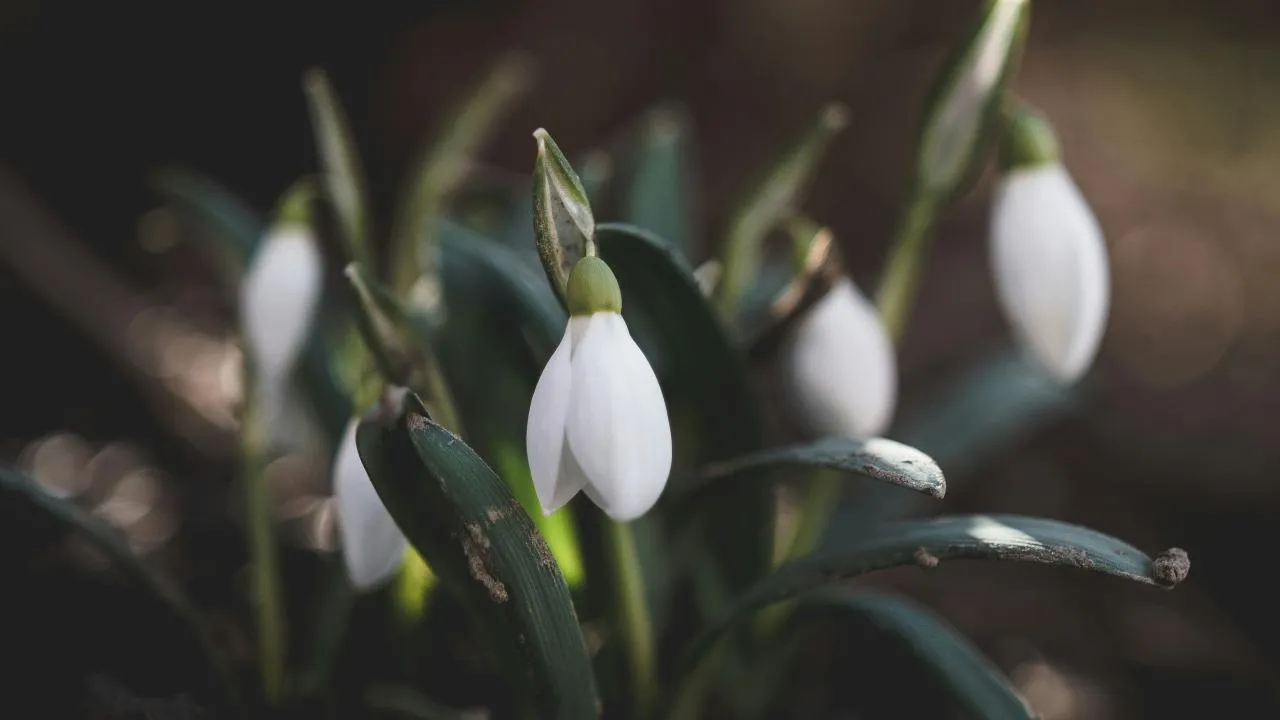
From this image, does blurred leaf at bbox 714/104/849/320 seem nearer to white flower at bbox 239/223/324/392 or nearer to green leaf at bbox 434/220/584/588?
green leaf at bbox 434/220/584/588

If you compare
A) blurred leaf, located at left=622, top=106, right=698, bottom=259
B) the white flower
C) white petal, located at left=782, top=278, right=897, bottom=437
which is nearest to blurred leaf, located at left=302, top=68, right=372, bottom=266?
the white flower

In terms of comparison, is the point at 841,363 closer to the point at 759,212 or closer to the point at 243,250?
the point at 759,212

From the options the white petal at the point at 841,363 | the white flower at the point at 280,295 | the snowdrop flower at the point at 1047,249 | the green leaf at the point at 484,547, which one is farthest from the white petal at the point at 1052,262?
the white flower at the point at 280,295

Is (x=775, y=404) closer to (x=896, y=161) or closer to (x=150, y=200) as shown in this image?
(x=896, y=161)

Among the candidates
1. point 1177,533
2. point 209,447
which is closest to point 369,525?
point 209,447

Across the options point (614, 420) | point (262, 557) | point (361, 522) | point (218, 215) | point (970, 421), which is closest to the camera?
point (614, 420)

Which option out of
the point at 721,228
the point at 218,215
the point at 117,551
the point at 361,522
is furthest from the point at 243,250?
the point at 721,228

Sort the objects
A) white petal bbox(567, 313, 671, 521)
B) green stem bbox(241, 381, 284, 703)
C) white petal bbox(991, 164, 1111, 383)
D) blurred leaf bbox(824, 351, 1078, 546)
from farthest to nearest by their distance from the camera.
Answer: blurred leaf bbox(824, 351, 1078, 546), green stem bbox(241, 381, 284, 703), white petal bbox(991, 164, 1111, 383), white petal bbox(567, 313, 671, 521)
